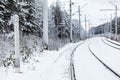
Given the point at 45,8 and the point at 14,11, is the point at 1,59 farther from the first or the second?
the point at 45,8

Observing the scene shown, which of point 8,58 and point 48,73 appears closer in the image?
point 48,73

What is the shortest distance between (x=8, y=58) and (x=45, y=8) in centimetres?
1381

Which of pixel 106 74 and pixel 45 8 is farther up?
pixel 45 8

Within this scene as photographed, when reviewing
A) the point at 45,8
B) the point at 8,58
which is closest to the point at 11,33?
the point at 45,8

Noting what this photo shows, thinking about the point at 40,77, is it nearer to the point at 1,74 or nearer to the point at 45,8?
the point at 1,74

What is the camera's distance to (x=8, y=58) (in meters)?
13.3

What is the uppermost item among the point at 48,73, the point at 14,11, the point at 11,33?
the point at 14,11

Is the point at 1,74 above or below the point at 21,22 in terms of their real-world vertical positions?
below

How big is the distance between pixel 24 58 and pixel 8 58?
1.82 m

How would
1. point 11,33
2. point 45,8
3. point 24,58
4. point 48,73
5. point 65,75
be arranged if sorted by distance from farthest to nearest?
point 45,8, point 11,33, point 24,58, point 48,73, point 65,75

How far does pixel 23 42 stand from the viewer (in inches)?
777

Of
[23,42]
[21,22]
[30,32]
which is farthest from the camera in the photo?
[30,32]

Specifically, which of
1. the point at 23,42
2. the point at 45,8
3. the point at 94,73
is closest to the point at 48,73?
the point at 94,73

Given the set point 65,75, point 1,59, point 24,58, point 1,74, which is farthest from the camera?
point 24,58
